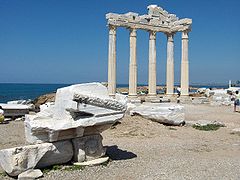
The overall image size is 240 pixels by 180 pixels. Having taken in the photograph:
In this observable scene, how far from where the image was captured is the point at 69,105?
8.34 m

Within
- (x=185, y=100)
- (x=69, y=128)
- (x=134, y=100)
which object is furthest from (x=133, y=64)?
(x=69, y=128)

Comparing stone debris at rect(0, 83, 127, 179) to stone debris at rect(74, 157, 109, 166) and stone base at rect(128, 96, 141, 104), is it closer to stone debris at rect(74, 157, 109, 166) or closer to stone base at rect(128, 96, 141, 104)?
stone debris at rect(74, 157, 109, 166)

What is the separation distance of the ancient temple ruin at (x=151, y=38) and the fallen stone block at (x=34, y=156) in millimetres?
17059

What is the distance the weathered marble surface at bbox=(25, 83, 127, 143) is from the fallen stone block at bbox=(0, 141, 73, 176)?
0.26 metres

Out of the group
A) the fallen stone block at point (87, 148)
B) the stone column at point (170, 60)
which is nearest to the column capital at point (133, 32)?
the stone column at point (170, 60)

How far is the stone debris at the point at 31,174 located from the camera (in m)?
7.17

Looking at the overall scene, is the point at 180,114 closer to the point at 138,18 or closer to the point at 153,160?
the point at 153,160

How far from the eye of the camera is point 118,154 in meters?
9.95

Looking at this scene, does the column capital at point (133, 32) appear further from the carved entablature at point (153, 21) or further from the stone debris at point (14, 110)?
the stone debris at point (14, 110)

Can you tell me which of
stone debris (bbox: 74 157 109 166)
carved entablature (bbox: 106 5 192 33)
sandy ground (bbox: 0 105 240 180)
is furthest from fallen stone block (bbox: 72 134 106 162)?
carved entablature (bbox: 106 5 192 33)

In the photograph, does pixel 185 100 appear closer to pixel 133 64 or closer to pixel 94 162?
pixel 133 64

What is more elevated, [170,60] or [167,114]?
[170,60]

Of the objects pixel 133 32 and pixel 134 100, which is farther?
pixel 133 32

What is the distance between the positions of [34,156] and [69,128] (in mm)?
1118
